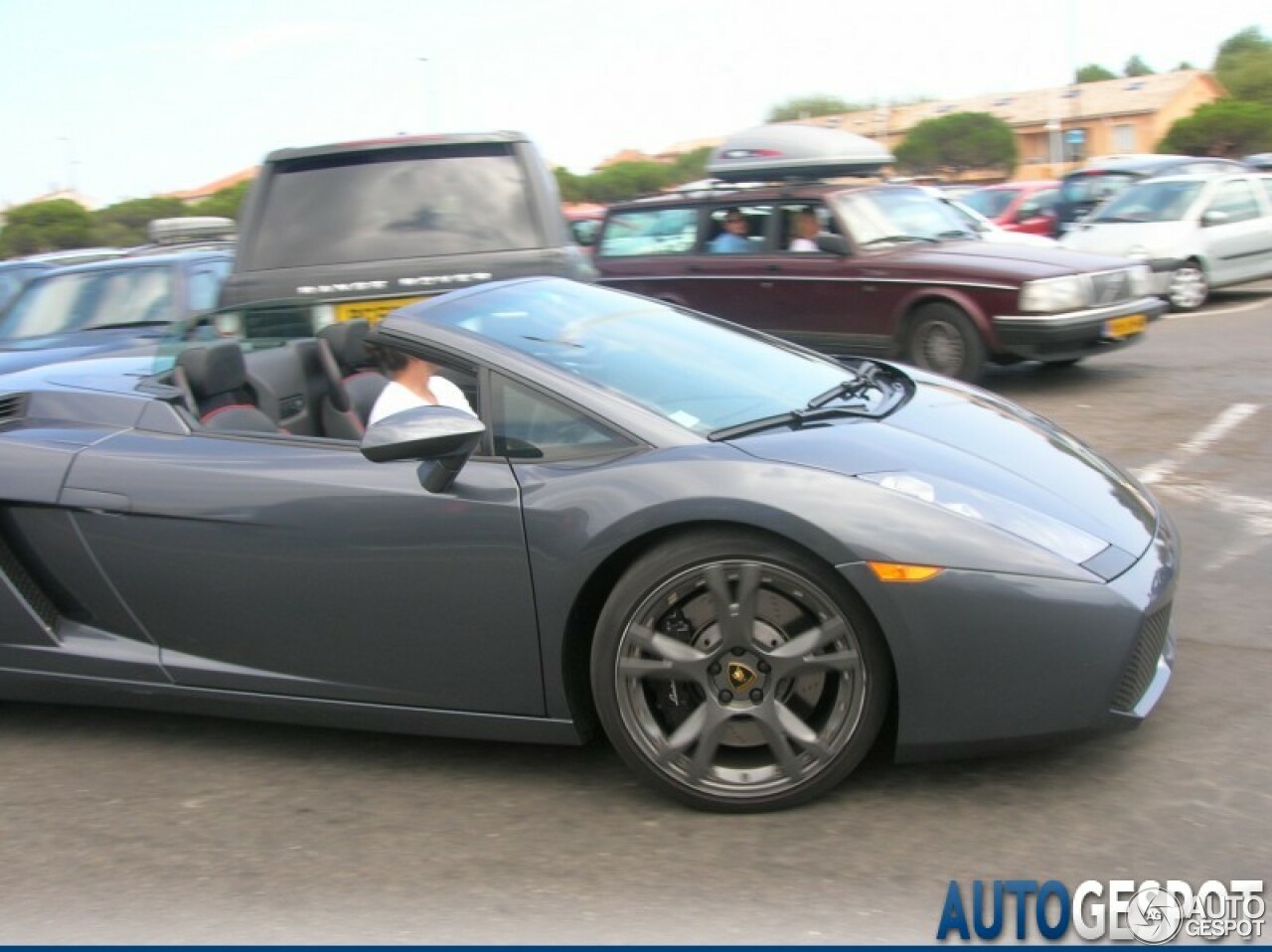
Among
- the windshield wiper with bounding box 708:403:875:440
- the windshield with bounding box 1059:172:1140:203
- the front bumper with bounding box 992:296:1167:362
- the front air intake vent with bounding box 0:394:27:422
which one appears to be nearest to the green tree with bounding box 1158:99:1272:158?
the windshield with bounding box 1059:172:1140:203

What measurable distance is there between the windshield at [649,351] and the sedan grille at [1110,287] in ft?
17.8

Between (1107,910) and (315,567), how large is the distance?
2.08 m

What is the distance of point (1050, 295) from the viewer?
9.25 metres

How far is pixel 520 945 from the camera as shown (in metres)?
2.85

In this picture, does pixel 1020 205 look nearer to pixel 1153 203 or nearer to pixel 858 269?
pixel 1153 203

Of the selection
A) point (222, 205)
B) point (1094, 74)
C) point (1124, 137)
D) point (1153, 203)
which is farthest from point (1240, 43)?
point (1153, 203)

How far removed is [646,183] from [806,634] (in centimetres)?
4345

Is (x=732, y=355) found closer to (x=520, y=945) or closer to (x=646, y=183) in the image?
(x=520, y=945)

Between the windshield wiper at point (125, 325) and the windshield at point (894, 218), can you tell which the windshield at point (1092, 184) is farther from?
the windshield wiper at point (125, 325)

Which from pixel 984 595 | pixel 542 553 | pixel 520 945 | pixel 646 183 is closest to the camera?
pixel 520 945

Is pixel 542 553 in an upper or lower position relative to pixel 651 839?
upper

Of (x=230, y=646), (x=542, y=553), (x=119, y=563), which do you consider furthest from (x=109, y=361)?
(x=542, y=553)

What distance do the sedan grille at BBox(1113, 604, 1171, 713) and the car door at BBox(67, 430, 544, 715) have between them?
4.66 ft

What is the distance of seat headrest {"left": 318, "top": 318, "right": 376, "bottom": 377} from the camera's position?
482 centimetres
